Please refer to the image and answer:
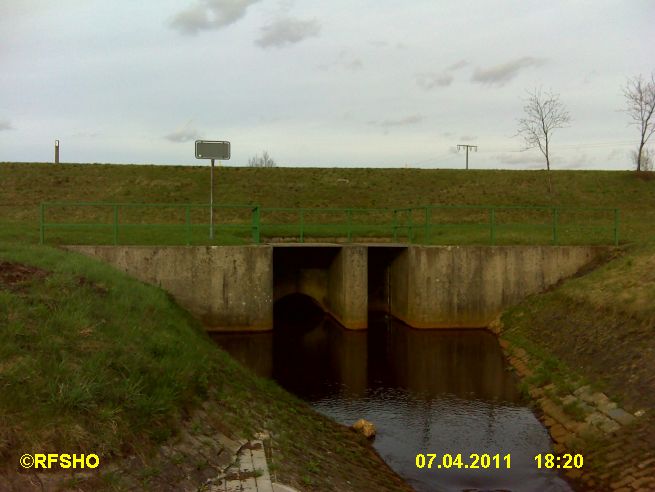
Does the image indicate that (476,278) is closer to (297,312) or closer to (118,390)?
(297,312)

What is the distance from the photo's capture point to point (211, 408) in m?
6.09

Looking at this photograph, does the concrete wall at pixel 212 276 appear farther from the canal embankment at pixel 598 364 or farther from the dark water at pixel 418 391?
the canal embankment at pixel 598 364

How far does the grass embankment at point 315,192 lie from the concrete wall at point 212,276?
13036 mm

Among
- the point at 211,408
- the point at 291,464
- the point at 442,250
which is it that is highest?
the point at 442,250

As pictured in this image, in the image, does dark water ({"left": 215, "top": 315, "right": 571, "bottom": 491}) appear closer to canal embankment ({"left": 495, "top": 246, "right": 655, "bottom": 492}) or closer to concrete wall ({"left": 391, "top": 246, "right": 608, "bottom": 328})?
canal embankment ({"left": 495, "top": 246, "right": 655, "bottom": 492})

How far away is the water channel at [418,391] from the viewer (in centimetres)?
737

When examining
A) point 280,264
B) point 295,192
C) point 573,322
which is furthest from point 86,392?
point 295,192

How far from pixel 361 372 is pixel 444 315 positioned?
16.7ft

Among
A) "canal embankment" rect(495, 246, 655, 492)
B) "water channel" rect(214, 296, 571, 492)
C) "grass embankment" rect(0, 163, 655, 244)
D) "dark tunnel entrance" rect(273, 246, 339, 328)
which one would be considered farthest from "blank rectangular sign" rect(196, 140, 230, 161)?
"grass embankment" rect(0, 163, 655, 244)

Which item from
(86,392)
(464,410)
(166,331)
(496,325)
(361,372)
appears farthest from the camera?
(496,325)

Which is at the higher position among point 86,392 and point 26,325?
point 26,325

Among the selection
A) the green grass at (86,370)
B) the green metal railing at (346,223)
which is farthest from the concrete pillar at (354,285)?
the green grass at (86,370)

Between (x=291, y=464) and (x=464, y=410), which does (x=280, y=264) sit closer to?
(x=464, y=410)

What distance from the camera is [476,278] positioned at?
16141mm
